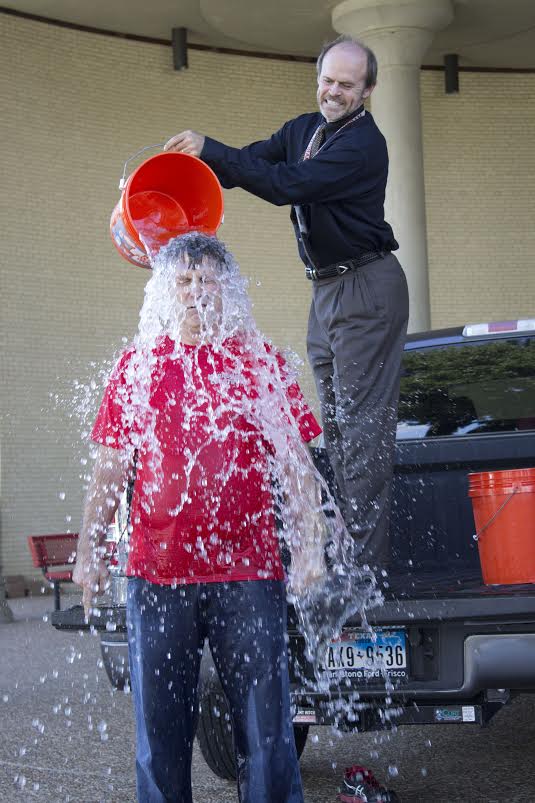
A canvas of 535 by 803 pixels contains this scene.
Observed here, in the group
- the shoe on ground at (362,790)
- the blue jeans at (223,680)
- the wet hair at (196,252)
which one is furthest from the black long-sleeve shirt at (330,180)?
the shoe on ground at (362,790)

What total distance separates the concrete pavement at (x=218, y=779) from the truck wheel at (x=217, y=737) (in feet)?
0.32

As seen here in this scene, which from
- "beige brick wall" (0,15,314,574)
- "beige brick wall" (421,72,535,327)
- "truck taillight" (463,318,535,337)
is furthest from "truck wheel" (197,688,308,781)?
"beige brick wall" (421,72,535,327)

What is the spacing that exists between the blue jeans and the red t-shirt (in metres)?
0.07

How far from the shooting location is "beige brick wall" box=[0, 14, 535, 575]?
55.7ft

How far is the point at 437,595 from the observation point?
3.97 meters

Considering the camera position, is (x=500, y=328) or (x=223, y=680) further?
(x=500, y=328)

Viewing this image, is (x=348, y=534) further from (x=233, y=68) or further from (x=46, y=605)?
(x=233, y=68)

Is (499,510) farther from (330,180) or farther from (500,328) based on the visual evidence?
(500,328)

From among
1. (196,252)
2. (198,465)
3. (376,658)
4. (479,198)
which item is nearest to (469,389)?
(376,658)

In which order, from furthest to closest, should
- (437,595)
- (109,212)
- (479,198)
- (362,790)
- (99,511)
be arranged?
(479,198) → (109,212) → (362,790) → (437,595) → (99,511)

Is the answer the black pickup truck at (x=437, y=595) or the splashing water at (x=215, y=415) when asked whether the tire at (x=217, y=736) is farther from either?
the splashing water at (x=215, y=415)

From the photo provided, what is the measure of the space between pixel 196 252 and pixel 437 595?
4.75 ft

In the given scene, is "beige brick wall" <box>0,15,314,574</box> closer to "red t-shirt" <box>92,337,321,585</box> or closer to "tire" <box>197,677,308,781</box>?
"tire" <box>197,677,308,781</box>

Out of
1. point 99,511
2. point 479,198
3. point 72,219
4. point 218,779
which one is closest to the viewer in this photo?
point 99,511
